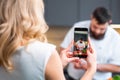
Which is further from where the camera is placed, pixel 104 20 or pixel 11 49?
pixel 104 20

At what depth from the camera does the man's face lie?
10.7 feet

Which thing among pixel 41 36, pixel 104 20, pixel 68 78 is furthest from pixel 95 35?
pixel 41 36

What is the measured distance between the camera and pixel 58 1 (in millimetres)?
3783

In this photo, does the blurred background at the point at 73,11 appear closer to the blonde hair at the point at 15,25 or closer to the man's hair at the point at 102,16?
the man's hair at the point at 102,16

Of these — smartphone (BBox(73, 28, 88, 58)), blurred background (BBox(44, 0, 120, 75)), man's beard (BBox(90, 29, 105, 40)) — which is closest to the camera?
smartphone (BBox(73, 28, 88, 58))

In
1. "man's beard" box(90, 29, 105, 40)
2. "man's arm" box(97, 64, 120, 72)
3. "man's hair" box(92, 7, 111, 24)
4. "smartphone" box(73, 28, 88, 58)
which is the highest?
"smartphone" box(73, 28, 88, 58)

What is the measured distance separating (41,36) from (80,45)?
951 millimetres

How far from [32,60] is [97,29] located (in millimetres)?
2280

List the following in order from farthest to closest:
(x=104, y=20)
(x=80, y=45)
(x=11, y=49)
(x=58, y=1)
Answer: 1. (x=58, y=1)
2. (x=104, y=20)
3. (x=80, y=45)
4. (x=11, y=49)

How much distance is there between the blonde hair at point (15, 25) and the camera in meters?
1.09

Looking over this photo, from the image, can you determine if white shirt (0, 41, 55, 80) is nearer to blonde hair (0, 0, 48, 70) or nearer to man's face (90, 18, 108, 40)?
blonde hair (0, 0, 48, 70)

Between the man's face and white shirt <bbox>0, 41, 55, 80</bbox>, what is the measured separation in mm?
2211

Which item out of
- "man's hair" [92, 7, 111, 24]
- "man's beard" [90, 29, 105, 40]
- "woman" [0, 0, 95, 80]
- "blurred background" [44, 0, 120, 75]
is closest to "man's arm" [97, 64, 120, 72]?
"man's beard" [90, 29, 105, 40]

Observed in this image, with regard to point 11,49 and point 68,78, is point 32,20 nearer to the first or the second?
point 11,49
